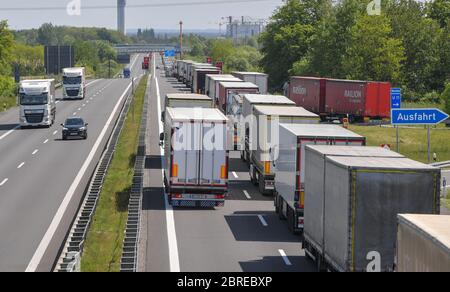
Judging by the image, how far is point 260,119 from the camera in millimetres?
36625

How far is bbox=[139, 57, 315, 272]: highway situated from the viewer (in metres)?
24.3

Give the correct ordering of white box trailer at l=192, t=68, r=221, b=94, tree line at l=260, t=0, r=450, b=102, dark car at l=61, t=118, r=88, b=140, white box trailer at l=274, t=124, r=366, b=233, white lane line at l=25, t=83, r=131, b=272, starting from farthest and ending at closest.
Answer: tree line at l=260, t=0, r=450, b=102 → white box trailer at l=192, t=68, r=221, b=94 → dark car at l=61, t=118, r=88, b=140 → white box trailer at l=274, t=124, r=366, b=233 → white lane line at l=25, t=83, r=131, b=272

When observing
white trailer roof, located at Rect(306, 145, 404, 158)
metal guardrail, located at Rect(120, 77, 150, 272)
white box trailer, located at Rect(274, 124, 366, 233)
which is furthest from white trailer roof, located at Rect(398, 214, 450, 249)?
white box trailer, located at Rect(274, 124, 366, 233)

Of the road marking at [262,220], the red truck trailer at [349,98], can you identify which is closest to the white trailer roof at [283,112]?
the road marking at [262,220]

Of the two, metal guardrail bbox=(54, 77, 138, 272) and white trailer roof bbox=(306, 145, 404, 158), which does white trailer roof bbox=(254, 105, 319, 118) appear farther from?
white trailer roof bbox=(306, 145, 404, 158)

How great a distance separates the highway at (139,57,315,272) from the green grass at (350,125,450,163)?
17.9m

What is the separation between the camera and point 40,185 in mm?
39438

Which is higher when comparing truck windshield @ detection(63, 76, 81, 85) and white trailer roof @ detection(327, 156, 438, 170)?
white trailer roof @ detection(327, 156, 438, 170)

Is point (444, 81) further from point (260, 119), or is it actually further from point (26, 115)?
point (260, 119)

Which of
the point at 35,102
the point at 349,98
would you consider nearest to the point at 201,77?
the point at 349,98

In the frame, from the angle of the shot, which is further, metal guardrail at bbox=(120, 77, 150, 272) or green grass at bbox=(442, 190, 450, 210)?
green grass at bbox=(442, 190, 450, 210)
